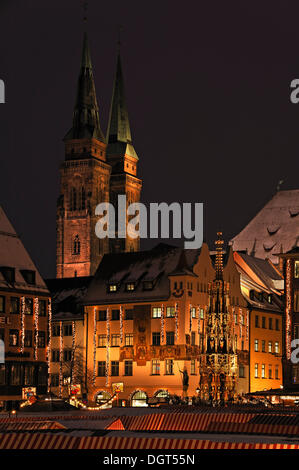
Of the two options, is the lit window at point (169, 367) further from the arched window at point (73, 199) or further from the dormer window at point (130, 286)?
the arched window at point (73, 199)

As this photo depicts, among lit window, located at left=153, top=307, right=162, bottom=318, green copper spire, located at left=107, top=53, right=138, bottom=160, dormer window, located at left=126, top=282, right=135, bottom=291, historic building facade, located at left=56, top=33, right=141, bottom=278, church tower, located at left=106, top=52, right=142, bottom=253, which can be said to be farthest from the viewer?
green copper spire, located at left=107, top=53, right=138, bottom=160

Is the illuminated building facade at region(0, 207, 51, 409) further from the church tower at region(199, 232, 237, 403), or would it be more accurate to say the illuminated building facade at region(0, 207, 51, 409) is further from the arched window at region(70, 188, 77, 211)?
the arched window at region(70, 188, 77, 211)

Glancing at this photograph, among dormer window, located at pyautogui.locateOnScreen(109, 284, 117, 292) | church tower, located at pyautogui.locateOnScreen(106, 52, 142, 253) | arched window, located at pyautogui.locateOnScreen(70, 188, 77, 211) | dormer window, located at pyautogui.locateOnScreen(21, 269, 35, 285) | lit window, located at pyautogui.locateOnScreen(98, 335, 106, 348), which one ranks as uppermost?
church tower, located at pyautogui.locateOnScreen(106, 52, 142, 253)

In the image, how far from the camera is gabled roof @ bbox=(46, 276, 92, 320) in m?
104

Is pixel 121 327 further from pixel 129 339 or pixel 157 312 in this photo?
pixel 157 312

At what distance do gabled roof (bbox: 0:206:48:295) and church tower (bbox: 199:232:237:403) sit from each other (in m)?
23.6

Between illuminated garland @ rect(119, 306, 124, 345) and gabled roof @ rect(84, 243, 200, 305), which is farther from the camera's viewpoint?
illuminated garland @ rect(119, 306, 124, 345)

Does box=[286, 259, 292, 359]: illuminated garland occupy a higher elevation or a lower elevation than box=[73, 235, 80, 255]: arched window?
lower

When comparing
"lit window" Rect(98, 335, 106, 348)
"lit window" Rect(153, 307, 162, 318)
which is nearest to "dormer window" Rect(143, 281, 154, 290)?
"lit window" Rect(153, 307, 162, 318)

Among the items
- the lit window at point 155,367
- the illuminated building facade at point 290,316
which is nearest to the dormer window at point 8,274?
the lit window at point 155,367

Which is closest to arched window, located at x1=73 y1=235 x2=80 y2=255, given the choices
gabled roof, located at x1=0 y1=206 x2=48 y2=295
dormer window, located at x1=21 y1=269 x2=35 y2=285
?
gabled roof, located at x1=0 y1=206 x2=48 y2=295

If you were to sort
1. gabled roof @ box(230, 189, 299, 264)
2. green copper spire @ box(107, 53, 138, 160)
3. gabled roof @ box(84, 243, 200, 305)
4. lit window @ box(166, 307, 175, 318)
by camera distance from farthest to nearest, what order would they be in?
green copper spire @ box(107, 53, 138, 160), gabled roof @ box(230, 189, 299, 264), gabled roof @ box(84, 243, 200, 305), lit window @ box(166, 307, 175, 318)
